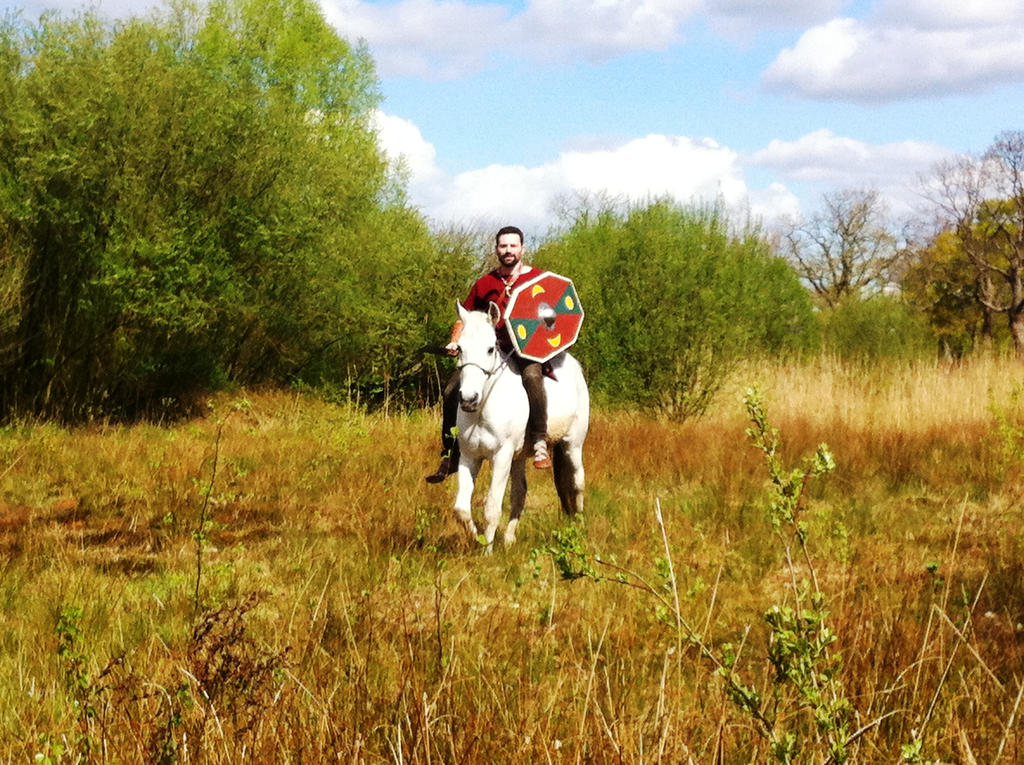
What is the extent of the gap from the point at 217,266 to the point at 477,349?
30.5 feet

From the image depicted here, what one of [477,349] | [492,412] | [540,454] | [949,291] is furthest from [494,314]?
[949,291]

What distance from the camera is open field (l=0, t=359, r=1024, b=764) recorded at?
2.73 meters

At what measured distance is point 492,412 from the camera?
645 cm

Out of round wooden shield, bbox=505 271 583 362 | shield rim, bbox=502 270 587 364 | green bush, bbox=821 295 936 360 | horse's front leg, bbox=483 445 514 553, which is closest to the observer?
horse's front leg, bbox=483 445 514 553

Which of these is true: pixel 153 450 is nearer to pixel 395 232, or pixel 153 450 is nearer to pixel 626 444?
pixel 626 444

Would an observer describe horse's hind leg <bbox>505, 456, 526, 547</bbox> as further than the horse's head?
Yes

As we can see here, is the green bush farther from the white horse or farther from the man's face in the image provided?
the man's face

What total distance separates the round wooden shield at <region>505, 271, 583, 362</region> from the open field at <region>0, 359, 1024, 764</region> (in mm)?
1338

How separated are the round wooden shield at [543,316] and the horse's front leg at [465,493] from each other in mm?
852

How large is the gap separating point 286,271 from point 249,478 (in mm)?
6927

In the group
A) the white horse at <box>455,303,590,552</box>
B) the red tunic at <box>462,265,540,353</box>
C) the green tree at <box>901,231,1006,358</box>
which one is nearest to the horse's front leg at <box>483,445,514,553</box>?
the white horse at <box>455,303,590,552</box>

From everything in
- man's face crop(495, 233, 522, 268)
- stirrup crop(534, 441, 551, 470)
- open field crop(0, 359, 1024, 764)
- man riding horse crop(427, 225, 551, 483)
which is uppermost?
man's face crop(495, 233, 522, 268)

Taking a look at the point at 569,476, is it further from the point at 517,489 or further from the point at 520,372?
the point at 520,372

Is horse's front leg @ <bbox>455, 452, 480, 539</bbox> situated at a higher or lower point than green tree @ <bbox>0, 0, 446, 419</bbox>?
lower
